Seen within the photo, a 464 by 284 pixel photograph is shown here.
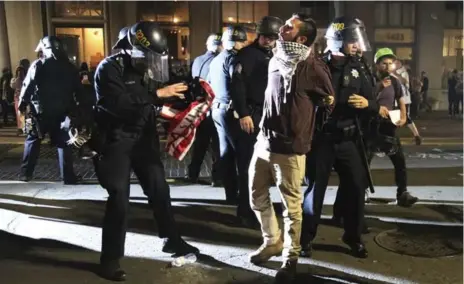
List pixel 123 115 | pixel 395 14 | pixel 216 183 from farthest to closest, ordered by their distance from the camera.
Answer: pixel 395 14 → pixel 216 183 → pixel 123 115

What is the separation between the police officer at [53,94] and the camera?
6.86 meters

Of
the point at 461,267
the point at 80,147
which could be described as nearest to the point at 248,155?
the point at 80,147

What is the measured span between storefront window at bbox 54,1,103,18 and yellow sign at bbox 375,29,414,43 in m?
10.2

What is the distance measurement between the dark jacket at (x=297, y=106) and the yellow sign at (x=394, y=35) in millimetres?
17107

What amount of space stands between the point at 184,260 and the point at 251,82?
175 centimetres

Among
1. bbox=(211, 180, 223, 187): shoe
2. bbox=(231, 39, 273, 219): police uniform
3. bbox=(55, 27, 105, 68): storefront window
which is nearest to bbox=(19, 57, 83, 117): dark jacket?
bbox=(211, 180, 223, 187): shoe

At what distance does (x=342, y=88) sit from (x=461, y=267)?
5.75ft

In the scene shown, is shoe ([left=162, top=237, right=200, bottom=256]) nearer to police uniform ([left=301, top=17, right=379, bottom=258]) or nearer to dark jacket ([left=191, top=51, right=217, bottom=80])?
police uniform ([left=301, top=17, right=379, bottom=258])

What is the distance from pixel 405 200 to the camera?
612cm

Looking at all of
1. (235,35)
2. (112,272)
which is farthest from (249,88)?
(112,272)

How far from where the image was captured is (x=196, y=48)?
60.4 ft

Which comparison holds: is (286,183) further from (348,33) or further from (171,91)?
(348,33)

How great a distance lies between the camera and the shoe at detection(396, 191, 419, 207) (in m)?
6.10

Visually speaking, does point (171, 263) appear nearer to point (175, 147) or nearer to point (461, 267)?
point (175, 147)
